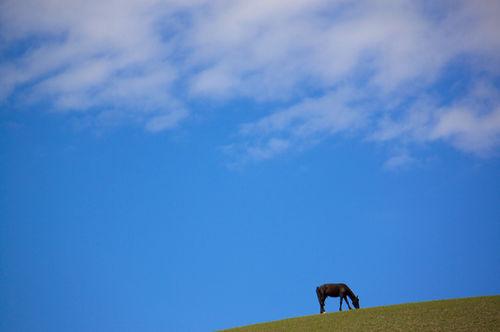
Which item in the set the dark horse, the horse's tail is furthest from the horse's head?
the horse's tail

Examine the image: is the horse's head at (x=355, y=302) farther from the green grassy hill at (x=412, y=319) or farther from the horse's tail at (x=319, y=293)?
the green grassy hill at (x=412, y=319)

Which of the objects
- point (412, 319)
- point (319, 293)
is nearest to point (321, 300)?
point (319, 293)

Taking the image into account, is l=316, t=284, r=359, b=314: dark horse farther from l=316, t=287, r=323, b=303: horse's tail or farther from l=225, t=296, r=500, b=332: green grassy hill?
l=225, t=296, r=500, b=332: green grassy hill

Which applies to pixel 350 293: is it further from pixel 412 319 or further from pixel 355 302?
pixel 412 319

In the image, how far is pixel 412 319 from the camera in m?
32.2

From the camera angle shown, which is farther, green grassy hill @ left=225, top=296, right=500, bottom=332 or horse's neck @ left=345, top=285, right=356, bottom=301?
horse's neck @ left=345, top=285, right=356, bottom=301

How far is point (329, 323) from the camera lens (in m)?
33.8

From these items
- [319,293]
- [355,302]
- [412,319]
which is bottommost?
[412,319]

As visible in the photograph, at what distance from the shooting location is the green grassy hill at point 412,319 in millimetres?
30438

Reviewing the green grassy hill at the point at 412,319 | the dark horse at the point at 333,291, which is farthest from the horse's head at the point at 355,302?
the green grassy hill at the point at 412,319

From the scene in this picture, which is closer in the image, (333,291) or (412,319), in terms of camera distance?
(412,319)

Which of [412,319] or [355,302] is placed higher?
[355,302]

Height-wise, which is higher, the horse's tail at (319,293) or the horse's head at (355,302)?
the horse's tail at (319,293)

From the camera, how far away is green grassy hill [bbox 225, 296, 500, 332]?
30.4 m
